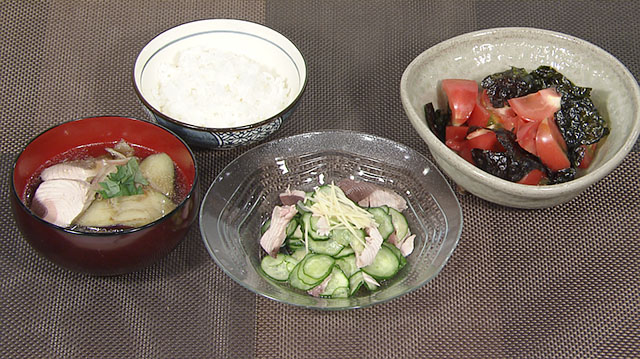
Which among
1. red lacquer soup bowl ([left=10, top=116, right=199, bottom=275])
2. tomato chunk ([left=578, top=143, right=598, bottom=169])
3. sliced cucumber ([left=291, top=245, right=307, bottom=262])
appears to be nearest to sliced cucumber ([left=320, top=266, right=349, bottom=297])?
sliced cucumber ([left=291, top=245, right=307, bottom=262])

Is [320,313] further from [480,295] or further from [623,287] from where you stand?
[623,287]

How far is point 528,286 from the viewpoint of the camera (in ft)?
5.92

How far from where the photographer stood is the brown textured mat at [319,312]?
167 cm

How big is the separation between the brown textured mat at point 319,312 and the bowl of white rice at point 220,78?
15 cm

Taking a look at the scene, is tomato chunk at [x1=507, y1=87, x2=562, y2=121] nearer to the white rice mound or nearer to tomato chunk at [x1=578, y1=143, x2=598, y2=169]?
tomato chunk at [x1=578, y1=143, x2=598, y2=169]

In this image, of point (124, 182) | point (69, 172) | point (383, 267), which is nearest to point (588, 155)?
point (383, 267)

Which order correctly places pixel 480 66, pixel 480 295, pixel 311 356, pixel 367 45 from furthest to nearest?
1. pixel 367 45
2. pixel 480 66
3. pixel 480 295
4. pixel 311 356

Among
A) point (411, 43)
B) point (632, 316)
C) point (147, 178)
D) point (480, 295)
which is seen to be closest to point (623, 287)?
point (632, 316)

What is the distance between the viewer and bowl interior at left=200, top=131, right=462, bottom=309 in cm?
162

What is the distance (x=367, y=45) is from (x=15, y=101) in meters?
1.27

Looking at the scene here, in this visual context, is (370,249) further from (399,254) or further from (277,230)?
(277,230)

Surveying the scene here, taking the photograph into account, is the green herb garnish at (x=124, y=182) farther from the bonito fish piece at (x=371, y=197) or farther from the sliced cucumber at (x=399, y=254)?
the sliced cucumber at (x=399, y=254)

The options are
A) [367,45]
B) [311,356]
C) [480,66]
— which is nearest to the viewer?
[311,356]

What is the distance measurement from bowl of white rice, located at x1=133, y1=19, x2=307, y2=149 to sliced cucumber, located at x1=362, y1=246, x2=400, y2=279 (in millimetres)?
516
